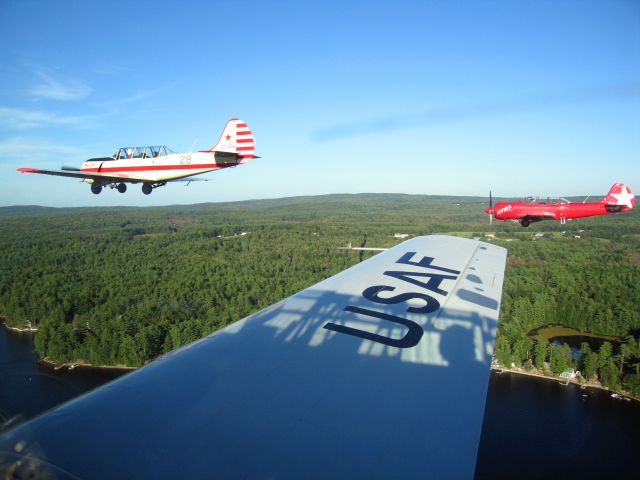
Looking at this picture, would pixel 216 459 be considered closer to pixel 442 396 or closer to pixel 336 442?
pixel 336 442

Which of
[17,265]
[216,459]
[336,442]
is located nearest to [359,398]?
[336,442]

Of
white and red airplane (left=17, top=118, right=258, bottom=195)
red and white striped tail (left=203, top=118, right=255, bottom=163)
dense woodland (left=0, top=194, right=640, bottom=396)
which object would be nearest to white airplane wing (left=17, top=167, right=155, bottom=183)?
white and red airplane (left=17, top=118, right=258, bottom=195)

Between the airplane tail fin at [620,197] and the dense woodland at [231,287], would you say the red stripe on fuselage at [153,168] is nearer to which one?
the airplane tail fin at [620,197]

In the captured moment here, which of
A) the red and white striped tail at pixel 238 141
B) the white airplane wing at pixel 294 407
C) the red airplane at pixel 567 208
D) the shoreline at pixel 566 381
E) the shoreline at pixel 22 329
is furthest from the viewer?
the shoreline at pixel 22 329

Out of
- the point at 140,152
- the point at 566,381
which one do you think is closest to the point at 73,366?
the point at 140,152

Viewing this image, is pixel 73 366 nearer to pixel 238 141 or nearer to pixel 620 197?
pixel 238 141

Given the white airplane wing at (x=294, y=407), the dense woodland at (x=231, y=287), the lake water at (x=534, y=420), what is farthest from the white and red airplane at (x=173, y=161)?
the dense woodland at (x=231, y=287)

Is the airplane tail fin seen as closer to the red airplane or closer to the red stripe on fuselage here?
the red airplane
